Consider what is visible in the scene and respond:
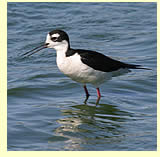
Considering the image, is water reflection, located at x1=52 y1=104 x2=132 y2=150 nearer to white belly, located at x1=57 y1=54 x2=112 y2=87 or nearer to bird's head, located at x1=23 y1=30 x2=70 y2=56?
white belly, located at x1=57 y1=54 x2=112 y2=87

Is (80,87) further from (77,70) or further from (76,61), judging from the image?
(76,61)

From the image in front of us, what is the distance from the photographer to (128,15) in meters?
17.1

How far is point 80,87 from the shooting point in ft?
34.0

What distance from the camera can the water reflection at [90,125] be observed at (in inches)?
273

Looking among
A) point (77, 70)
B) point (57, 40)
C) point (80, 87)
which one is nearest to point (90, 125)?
point (77, 70)

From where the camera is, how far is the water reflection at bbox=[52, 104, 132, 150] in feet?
22.8

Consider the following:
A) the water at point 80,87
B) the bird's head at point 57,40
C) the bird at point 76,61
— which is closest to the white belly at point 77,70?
the bird at point 76,61

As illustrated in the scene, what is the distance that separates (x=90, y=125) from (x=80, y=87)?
2.69 metres

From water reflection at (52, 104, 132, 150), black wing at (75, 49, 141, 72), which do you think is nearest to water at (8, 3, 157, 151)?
water reflection at (52, 104, 132, 150)

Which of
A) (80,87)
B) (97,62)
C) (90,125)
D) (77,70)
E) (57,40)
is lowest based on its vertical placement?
(90,125)

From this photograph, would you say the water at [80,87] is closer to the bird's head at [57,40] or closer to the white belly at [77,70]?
the white belly at [77,70]

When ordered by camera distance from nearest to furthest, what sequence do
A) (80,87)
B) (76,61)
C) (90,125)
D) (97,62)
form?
(90,125)
(76,61)
(97,62)
(80,87)
